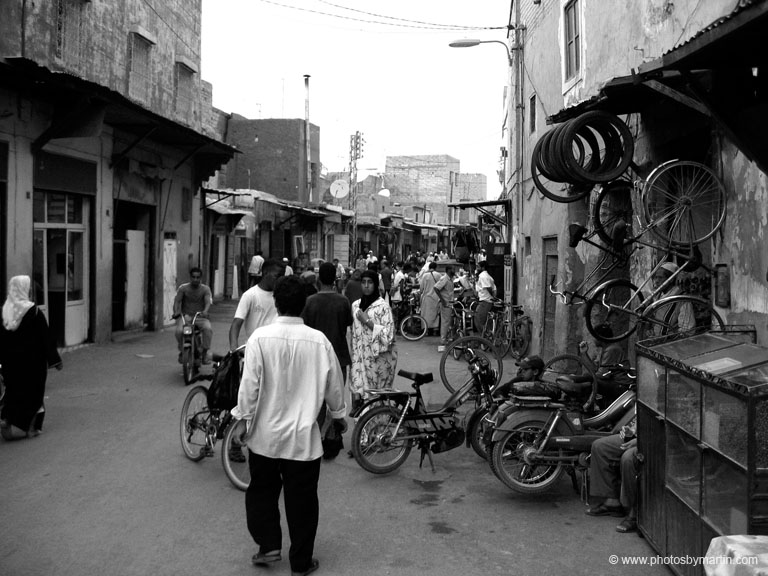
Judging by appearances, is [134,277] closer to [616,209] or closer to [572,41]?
[572,41]

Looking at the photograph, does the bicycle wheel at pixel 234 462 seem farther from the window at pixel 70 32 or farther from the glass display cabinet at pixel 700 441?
the window at pixel 70 32

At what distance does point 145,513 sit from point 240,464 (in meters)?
0.98

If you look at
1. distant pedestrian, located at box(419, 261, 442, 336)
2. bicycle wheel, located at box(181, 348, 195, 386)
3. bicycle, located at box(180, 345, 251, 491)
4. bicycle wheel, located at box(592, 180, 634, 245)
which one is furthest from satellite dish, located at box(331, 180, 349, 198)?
bicycle, located at box(180, 345, 251, 491)

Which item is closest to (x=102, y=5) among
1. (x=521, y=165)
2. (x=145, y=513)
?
(x=521, y=165)

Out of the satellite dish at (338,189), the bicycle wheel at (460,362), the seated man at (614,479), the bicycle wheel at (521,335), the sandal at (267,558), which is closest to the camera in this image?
the sandal at (267,558)

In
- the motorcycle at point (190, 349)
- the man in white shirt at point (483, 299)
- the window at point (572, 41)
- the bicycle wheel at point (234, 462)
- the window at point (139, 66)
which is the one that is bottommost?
the bicycle wheel at point (234, 462)

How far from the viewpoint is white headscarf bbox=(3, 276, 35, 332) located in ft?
25.4

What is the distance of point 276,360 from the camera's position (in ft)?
15.2

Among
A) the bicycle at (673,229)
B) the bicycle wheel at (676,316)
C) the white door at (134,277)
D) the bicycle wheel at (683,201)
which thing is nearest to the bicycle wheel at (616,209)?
the bicycle at (673,229)

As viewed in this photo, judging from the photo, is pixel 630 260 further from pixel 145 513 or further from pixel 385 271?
pixel 385 271

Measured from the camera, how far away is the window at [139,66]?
674 inches

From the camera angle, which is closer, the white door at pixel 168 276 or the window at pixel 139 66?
the window at pixel 139 66

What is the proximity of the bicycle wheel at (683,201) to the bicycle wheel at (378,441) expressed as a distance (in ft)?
10.3

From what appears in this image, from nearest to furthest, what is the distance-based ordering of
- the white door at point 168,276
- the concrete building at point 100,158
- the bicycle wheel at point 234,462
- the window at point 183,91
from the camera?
the bicycle wheel at point 234,462 < the concrete building at point 100,158 < the white door at point 168,276 < the window at point 183,91
